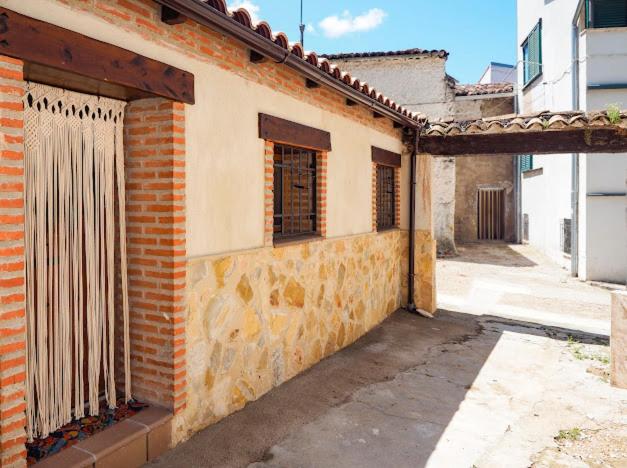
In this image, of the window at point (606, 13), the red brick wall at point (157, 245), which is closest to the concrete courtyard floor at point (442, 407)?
the red brick wall at point (157, 245)

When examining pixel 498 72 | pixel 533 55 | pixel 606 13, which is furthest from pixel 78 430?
pixel 498 72

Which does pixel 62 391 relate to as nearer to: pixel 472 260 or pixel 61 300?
pixel 61 300

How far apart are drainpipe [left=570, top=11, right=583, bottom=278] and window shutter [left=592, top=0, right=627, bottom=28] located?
0.43 metres

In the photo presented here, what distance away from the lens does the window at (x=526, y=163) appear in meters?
16.4

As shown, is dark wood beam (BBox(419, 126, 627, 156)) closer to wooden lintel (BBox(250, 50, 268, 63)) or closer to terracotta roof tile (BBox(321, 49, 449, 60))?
wooden lintel (BBox(250, 50, 268, 63))

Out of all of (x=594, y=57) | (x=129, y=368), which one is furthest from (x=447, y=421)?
(x=594, y=57)

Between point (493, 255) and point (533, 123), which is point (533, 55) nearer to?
point (493, 255)

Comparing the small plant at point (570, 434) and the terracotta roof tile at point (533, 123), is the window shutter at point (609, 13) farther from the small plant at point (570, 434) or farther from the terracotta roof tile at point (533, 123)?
the small plant at point (570, 434)

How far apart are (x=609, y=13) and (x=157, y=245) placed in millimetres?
12777

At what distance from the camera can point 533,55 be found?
1589 cm

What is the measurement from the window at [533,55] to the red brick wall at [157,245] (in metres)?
15.1

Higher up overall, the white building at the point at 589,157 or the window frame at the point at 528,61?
the window frame at the point at 528,61

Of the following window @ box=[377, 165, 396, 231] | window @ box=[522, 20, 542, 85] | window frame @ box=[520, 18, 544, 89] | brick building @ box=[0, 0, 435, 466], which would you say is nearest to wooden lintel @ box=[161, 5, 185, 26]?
brick building @ box=[0, 0, 435, 466]

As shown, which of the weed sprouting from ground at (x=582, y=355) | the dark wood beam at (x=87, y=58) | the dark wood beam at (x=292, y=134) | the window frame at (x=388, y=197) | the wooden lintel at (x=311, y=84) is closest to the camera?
the dark wood beam at (x=87, y=58)
